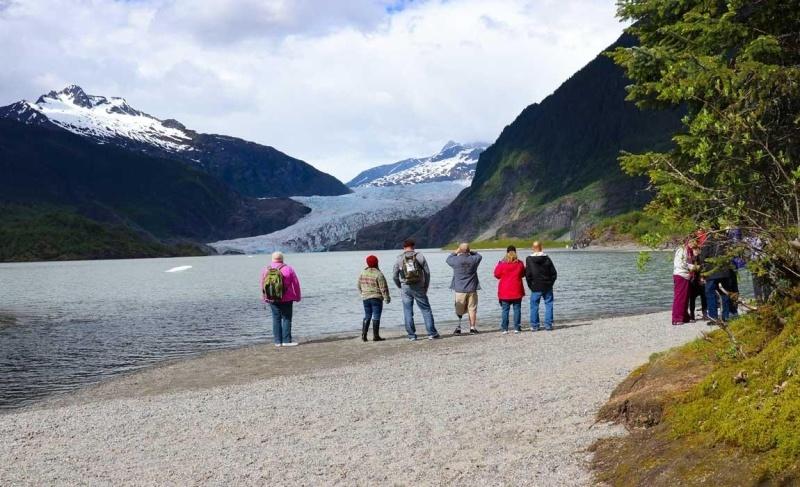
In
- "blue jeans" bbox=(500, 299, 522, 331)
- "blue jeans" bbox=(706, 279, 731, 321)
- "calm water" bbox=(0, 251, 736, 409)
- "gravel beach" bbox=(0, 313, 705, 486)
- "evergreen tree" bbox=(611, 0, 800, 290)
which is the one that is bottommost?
"calm water" bbox=(0, 251, 736, 409)

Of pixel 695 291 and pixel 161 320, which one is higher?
pixel 695 291

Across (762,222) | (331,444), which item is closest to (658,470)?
(762,222)

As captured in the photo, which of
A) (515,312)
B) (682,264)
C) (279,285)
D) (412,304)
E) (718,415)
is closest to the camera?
(718,415)

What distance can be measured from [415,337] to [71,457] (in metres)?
12.8

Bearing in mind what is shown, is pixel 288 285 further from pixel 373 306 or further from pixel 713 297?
pixel 713 297

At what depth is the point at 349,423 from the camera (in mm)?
10602

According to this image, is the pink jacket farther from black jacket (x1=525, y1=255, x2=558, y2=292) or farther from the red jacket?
black jacket (x1=525, y1=255, x2=558, y2=292)

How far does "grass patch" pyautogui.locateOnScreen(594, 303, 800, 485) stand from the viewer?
5.55 m

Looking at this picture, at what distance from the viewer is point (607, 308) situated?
3195 centimetres

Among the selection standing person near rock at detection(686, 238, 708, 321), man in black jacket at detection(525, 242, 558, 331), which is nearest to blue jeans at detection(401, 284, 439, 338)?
man in black jacket at detection(525, 242, 558, 331)

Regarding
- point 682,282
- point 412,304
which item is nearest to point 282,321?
point 412,304

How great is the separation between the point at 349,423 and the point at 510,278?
438 inches

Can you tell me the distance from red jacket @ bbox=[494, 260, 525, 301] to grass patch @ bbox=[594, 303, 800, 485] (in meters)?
12.0

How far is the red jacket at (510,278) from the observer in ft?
68.1
